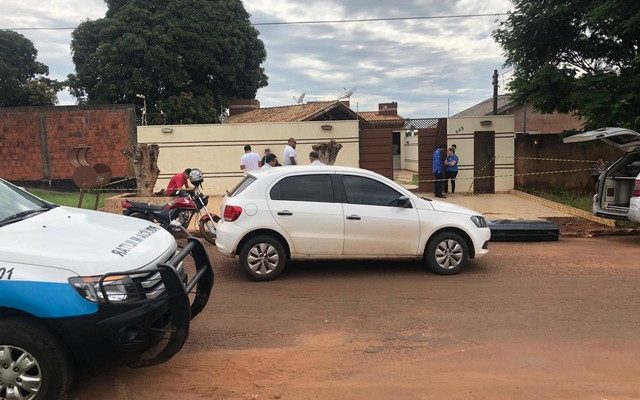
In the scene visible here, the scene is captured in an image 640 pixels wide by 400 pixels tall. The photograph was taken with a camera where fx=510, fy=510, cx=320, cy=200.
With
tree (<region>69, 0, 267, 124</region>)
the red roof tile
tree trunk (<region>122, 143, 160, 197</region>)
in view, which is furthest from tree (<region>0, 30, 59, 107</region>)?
tree trunk (<region>122, 143, 160, 197</region>)

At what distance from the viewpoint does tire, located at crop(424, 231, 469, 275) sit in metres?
6.96

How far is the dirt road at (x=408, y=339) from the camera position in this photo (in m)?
3.78

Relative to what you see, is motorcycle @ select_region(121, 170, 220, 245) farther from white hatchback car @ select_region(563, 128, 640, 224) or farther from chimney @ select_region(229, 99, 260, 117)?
chimney @ select_region(229, 99, 260, 117)

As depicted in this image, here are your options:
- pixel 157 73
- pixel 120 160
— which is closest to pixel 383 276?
pixel 120 160

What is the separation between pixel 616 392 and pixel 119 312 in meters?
3.51

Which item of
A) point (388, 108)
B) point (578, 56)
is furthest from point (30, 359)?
point (388, 108)

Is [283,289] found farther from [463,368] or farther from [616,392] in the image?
[616,392]

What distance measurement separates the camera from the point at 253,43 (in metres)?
31.8

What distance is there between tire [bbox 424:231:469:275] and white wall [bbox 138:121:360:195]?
1016 cm

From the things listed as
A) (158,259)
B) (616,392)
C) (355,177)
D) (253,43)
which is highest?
(253,43)

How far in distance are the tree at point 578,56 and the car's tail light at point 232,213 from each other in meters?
10.9

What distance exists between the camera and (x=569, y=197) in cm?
1572

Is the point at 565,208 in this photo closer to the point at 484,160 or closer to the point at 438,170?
the point at 438,170

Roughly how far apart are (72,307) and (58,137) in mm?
20331
